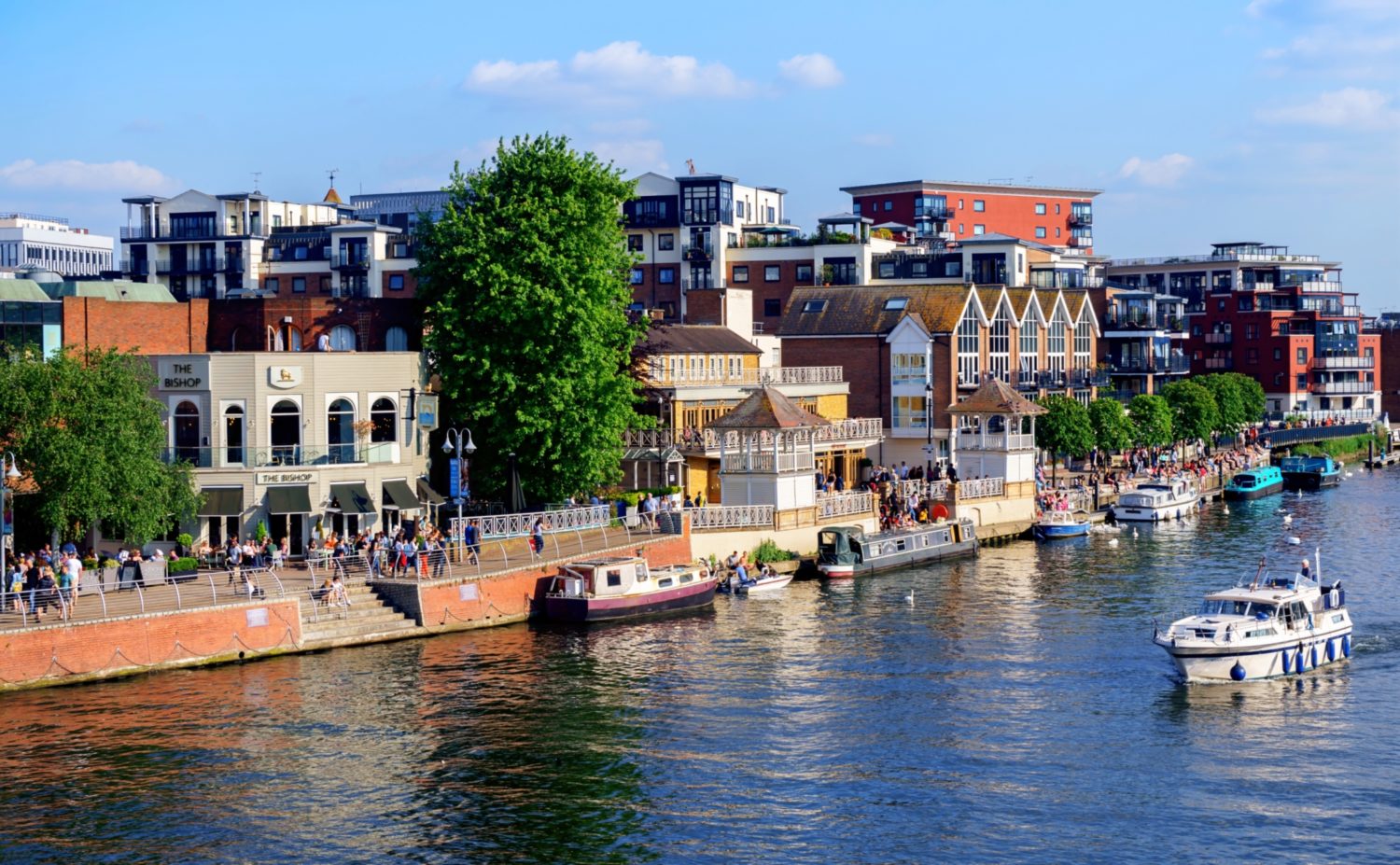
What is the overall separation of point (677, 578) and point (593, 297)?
1427 cm

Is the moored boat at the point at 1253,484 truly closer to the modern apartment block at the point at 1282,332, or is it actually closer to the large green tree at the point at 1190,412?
the large green tree at the point at 1190,412

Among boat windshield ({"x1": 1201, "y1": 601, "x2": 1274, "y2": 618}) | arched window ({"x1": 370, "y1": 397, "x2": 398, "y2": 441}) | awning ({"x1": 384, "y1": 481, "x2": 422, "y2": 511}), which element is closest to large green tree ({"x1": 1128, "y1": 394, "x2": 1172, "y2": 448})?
boat windshield ({"x1": 1201, "y1": 601, "x2": 1274, "y2": 618})

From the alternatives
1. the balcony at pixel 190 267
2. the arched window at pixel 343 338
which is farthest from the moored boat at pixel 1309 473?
the balcony at pixel 190 267

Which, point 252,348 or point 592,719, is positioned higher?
point 252,348

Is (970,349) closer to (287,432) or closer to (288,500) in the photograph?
(287,432)

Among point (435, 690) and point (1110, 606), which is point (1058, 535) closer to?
point (1110, 606)

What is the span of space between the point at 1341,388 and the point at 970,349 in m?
73.1

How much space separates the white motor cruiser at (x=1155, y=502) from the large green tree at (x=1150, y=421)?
48.2 feet

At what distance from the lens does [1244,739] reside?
47031mm

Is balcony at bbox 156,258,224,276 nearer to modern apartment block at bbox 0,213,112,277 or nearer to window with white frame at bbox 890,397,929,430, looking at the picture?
modern apartment block at bbox 0,213,112,277

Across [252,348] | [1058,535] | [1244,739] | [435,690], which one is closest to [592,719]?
[435,690]

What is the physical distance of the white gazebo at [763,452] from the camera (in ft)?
253

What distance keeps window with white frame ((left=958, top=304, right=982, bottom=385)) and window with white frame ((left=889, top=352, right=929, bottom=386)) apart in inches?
124

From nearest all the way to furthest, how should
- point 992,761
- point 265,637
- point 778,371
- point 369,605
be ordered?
point 992,761 → point 265,637 → point 369,605 → point 778,371
